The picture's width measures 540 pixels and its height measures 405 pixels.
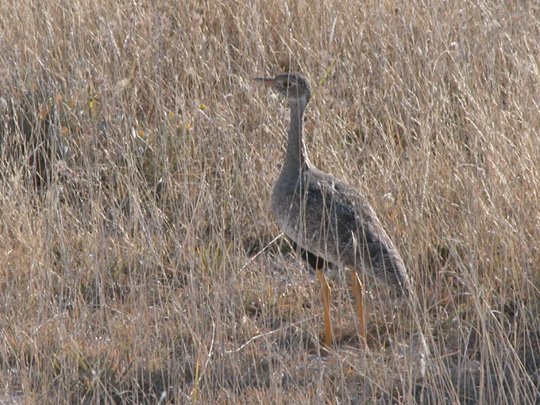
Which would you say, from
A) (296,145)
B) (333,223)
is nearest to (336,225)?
(333,223)

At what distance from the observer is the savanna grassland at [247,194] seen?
4.39 meters

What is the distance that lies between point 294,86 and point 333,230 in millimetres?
857

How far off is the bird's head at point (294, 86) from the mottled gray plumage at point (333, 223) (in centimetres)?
32

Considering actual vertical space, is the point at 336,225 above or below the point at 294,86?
below

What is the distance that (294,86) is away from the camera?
5.26 m

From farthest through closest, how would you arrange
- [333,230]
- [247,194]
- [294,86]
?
[247,194] < [294,86] < [333,230]

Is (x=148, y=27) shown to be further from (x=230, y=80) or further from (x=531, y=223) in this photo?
(x=531, y=223)

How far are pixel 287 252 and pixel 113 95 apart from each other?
1.27 meters

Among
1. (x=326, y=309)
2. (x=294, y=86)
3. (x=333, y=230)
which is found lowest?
(x=326, y=309)

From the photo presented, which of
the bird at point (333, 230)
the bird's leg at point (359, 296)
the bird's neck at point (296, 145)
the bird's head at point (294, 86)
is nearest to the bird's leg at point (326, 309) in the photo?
the bird at point (333, 230)

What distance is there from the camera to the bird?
15.2 feet

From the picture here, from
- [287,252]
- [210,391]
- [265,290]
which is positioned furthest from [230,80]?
[210,391]

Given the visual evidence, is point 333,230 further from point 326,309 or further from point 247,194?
point 247,194

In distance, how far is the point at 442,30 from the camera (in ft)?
20.6
